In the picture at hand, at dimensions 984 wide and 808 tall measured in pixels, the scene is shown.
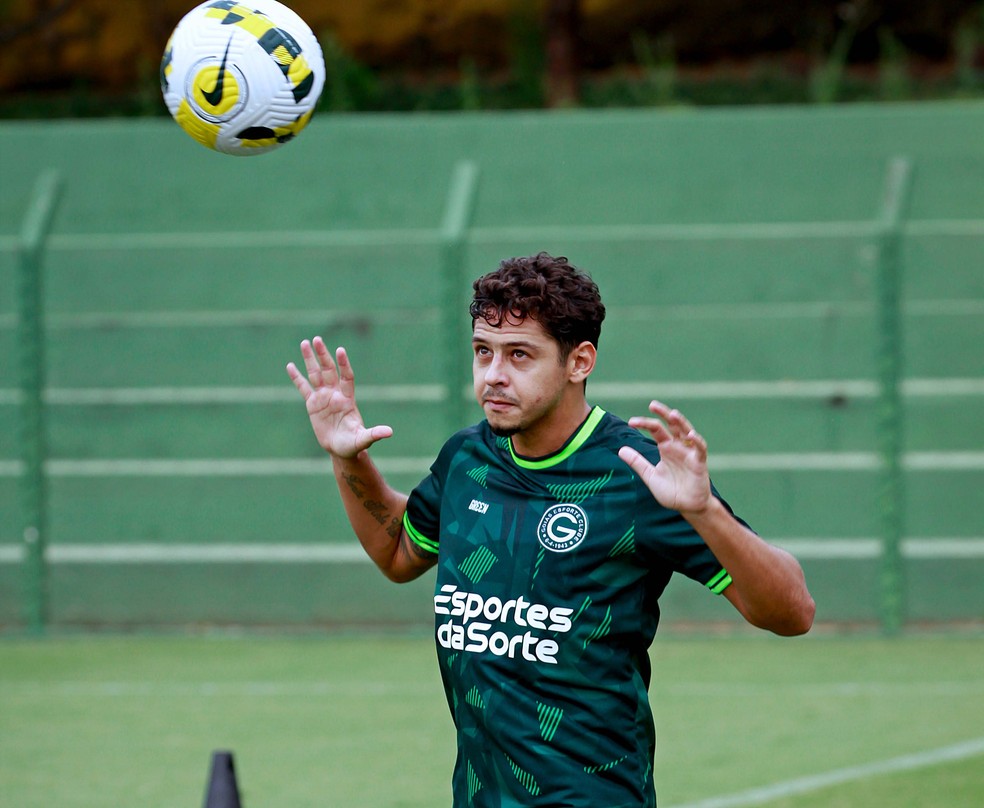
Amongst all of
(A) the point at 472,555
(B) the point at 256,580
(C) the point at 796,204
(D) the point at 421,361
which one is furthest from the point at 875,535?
(A) the point at 472,555

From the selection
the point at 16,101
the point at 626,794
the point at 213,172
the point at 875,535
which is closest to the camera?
→ the point at 626,794

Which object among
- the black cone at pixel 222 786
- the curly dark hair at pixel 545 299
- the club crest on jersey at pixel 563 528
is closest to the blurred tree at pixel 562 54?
the black cone at pixel 222 786

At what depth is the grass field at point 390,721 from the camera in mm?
7262

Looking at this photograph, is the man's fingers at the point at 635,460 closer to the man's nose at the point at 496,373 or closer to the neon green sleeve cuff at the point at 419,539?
the man's nose at the point at 496,373

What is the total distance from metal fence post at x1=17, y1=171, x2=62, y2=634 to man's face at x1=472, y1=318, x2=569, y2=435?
7909mm

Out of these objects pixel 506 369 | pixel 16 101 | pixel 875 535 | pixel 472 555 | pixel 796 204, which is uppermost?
pixel 16 101

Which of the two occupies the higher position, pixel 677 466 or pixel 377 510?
pixel 677 466

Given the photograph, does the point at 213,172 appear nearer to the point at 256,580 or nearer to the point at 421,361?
the point at 421,361

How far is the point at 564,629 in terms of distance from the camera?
3691mm

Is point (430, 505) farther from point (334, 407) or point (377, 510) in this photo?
point (334, 407)

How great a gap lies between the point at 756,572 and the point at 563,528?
0.49 m

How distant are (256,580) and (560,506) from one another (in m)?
7.78

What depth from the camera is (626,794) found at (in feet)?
12.1

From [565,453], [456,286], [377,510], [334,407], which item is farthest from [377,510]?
[456,286]
